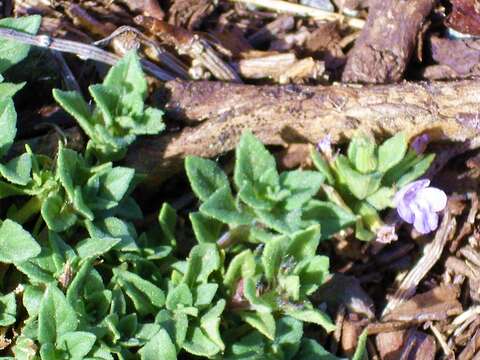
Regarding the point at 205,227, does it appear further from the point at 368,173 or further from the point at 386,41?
the point at 386,41

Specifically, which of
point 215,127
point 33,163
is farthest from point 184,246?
point 33,163

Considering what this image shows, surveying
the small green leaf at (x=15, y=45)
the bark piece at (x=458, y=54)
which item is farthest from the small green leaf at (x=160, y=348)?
the bark piece at (x=458, y=54)

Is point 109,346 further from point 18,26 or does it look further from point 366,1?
point 366,1

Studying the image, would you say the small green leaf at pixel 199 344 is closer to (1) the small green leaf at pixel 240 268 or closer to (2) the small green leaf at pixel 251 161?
(1) the small green leaf at pixel 240 268

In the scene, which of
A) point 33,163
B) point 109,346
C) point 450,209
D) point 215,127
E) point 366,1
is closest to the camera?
point 109,346

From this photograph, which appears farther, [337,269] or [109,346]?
[337,269]

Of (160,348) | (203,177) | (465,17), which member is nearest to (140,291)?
(160,348)
